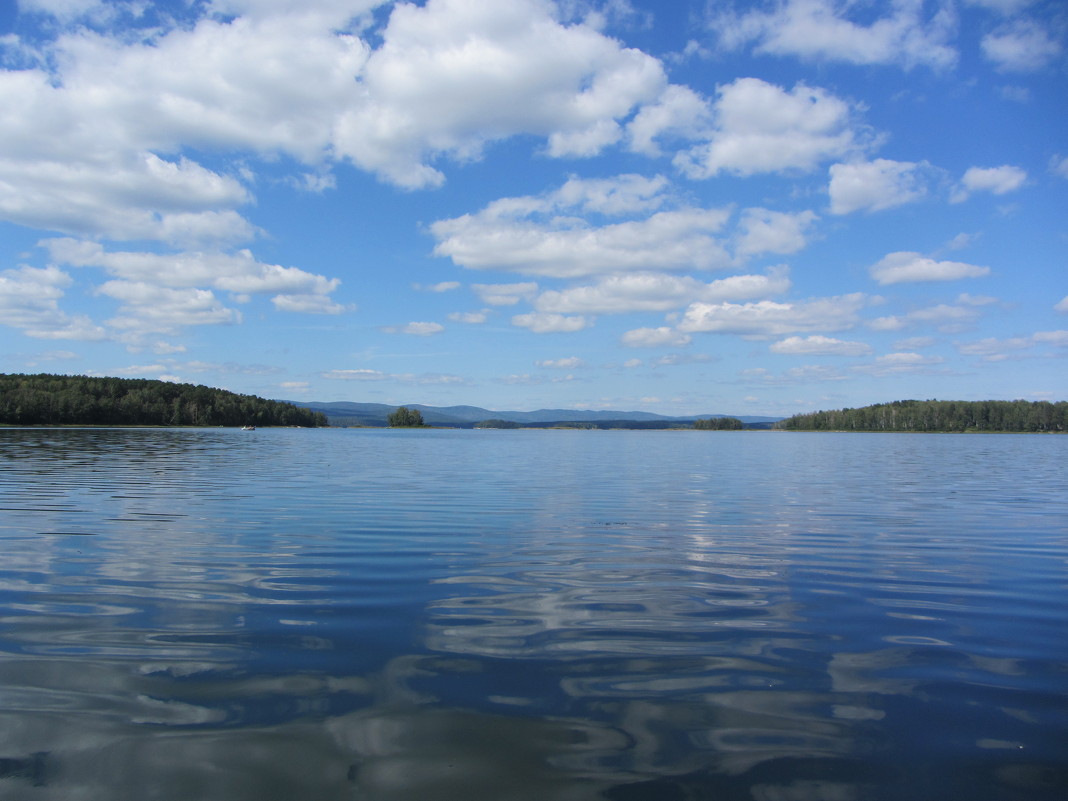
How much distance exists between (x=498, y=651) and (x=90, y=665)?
5096 mm

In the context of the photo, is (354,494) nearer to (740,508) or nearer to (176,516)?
(176,516)

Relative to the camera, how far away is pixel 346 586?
12711 mm

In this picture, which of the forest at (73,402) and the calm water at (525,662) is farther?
the forest at (73,402)

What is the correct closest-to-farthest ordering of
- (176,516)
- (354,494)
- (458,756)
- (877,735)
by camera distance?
(458,756) < (877,735) < (176,516) < (354,494)

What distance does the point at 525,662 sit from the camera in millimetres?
8742

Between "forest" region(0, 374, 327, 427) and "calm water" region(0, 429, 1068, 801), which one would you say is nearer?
"calm water" region(0, 429, 1068, 801)

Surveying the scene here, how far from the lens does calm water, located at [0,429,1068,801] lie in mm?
6047

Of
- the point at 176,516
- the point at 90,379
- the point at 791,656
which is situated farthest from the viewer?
the point at 90,379

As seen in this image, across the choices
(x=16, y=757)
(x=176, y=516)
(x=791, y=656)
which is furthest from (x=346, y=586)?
(x=176, y=516)

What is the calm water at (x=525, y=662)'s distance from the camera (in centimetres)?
605

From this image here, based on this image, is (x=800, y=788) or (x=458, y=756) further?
(x=458, y=756)

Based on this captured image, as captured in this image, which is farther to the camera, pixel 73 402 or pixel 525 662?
pixel 73 402

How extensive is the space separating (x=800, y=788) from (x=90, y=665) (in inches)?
324

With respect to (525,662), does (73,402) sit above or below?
above
